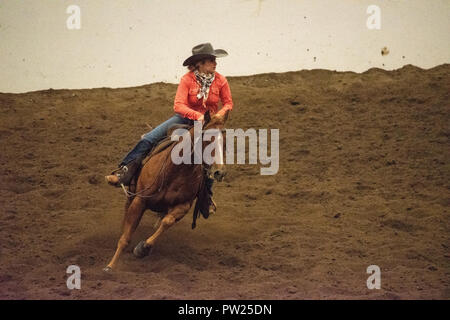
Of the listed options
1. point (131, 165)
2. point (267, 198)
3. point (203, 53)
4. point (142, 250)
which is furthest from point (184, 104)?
point (267, 198)

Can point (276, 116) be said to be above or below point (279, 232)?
above

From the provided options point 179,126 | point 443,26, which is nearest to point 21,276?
point 179,126

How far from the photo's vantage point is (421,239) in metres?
6.76

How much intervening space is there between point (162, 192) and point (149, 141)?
0.54 m

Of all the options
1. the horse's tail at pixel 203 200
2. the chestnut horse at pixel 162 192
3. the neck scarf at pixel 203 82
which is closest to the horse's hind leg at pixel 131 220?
the chestnut horse at pixel 162 192

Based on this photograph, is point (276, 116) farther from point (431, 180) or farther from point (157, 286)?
point (157, 286)

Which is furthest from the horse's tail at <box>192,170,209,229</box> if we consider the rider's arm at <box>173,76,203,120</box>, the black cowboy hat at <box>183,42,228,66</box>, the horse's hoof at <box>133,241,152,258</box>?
the black cowboy hat at <box>183,42,228,66</box>

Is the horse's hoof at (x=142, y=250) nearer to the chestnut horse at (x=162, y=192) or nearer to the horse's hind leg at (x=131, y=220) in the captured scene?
the chestnut horse at (x=162, y=192)

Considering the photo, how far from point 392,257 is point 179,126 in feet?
7.36

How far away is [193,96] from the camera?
6.29 meters

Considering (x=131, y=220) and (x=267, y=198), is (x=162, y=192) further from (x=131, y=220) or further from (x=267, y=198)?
(x=267, y=198)

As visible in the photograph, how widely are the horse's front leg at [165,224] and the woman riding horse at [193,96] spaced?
1.47ft

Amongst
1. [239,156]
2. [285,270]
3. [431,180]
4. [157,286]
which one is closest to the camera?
[157,286]

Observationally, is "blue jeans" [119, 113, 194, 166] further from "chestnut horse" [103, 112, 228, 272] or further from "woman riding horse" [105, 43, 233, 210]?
"chestnut horse" [103, 112, 228, 272]
